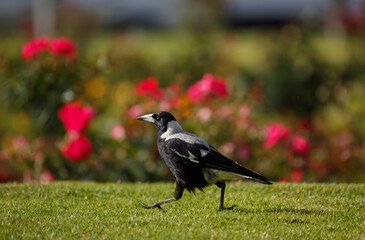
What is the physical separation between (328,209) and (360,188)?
1.14 m

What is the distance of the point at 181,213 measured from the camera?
511 cm

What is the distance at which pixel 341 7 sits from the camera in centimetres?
1941

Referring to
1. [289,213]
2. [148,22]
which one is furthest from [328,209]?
[148,22]

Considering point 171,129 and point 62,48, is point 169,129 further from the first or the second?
point 62,48

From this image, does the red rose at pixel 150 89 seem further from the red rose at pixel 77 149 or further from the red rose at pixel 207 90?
the red rose at pixel 77 149

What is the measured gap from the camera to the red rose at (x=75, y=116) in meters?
7.50

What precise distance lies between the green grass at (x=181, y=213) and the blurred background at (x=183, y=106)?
1.54m

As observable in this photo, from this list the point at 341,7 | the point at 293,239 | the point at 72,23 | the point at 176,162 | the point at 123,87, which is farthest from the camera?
the point at 341,7

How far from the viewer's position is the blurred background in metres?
7.92

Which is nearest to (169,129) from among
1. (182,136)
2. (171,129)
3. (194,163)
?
(171,129)

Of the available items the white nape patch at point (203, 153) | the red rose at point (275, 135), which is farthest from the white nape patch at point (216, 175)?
the red rose at point (275, 135)

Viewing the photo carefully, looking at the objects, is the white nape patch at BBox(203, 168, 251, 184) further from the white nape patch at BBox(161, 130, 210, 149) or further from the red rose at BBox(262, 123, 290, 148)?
the red rose at BBox(262, 123, 290, 148)

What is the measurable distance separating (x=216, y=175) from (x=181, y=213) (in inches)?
21.2

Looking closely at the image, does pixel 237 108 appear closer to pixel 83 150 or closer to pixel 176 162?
pixel 83 150
